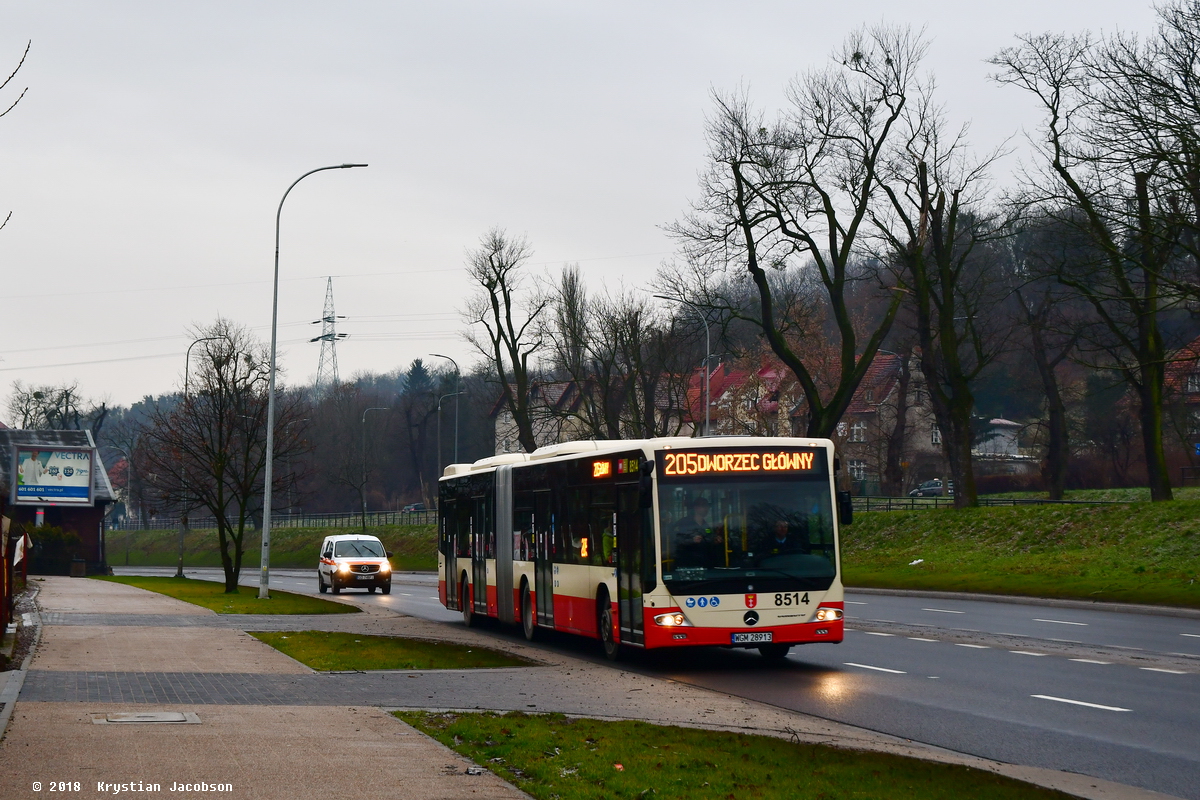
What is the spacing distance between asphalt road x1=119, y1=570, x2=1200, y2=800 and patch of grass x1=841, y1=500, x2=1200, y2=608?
15.7 feet

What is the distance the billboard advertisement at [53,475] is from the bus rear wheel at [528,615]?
54041mm

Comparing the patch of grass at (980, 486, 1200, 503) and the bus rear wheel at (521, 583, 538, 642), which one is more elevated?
the patch of grass at (980, 486, 1200, 503)

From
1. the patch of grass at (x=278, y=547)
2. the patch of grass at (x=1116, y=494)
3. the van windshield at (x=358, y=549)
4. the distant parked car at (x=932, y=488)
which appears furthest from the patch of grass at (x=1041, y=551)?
the distant parked car at (x=932, y=488)

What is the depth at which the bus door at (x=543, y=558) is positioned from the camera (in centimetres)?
2066

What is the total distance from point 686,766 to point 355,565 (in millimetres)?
33321

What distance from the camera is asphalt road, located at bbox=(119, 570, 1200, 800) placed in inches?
415

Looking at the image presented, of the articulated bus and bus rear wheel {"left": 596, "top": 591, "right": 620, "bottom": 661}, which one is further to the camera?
bus rear wheel {"left": 596, "top": 591, "right": 620, "bottom": 661}

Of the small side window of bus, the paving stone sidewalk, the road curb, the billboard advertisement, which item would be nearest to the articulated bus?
the paving stone sidewalk

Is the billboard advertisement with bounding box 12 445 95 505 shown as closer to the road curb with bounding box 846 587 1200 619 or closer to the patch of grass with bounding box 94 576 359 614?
the patch of grass with bounding box 94 576 359 614

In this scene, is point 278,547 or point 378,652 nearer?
point 378,652

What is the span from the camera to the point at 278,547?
93.4 meters

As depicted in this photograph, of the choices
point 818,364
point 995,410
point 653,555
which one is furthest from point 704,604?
point 995,410

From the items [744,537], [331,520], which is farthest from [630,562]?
[331,520]

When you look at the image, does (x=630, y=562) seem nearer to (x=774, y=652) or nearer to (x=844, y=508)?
(x=774, y=652)
